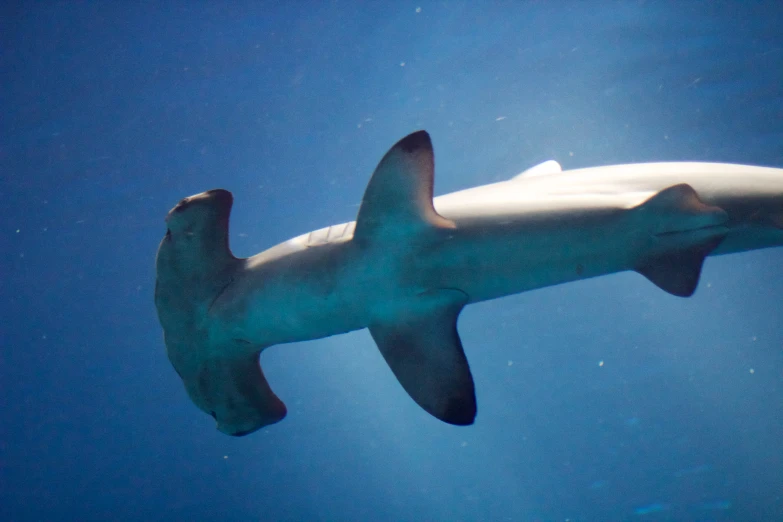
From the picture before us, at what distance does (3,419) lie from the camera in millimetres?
20531

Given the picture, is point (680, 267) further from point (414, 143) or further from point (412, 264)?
point (414, 143)

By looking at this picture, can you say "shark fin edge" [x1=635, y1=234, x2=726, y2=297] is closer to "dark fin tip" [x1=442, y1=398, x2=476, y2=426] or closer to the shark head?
"dark fin tip" [x1=442, y1=398, x2=476, y2=426]

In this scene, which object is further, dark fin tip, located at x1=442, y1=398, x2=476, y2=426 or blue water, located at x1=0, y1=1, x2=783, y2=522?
blue water, located at x1=0, y1=1, x2=783, y2=522

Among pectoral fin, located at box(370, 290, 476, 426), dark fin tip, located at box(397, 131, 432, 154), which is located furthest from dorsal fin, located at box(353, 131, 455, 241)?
pectoral fin, located at box(370, 290, 476, 426)

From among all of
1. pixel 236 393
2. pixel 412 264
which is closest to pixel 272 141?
pixel 236 393

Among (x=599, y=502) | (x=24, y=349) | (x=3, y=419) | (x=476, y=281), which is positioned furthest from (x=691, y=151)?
(x=599, y=502)

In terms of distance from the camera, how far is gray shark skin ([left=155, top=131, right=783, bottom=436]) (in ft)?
8.71

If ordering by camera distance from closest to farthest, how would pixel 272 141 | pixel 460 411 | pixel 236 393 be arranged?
pixel 460 411, pixel 236 393, pixel 272 141

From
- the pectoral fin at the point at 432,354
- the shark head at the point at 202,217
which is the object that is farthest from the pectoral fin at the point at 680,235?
the shark head at the point at 202,217

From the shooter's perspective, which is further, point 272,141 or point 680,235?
point 272,141

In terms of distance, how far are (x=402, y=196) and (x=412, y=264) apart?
0.36m

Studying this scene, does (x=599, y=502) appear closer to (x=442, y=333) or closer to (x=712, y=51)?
(x=712, y=51)

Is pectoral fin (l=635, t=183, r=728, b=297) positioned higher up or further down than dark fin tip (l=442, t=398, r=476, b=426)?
higher up

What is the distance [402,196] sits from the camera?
8.55 feet
